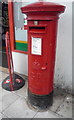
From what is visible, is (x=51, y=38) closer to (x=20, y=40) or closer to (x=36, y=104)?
(x=36, y=104)

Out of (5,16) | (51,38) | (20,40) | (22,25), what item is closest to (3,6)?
(5,16)

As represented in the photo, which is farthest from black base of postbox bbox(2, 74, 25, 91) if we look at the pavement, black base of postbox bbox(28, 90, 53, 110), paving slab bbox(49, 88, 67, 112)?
paving slab bbox(49, 88, 67, 112)

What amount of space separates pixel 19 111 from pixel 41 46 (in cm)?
131

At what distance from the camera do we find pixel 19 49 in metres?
3.38

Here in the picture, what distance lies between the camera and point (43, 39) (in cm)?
183

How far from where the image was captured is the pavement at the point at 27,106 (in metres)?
2.18

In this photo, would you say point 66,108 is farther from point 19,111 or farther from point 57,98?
point 19,111

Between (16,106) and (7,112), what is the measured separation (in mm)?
209

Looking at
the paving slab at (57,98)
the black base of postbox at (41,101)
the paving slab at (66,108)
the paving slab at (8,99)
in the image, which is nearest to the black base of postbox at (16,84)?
the paving slab at (8,99)

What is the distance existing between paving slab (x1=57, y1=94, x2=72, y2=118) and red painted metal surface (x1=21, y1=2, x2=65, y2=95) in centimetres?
42

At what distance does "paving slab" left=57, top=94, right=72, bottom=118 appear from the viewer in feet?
7.23

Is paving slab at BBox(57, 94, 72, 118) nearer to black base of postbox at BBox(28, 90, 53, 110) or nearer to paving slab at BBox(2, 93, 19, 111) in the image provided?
black base of postbox at BBox(28, 90, 53, 110)

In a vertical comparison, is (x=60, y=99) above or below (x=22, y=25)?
below

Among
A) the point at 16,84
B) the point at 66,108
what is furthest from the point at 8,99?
the point at 66,108
